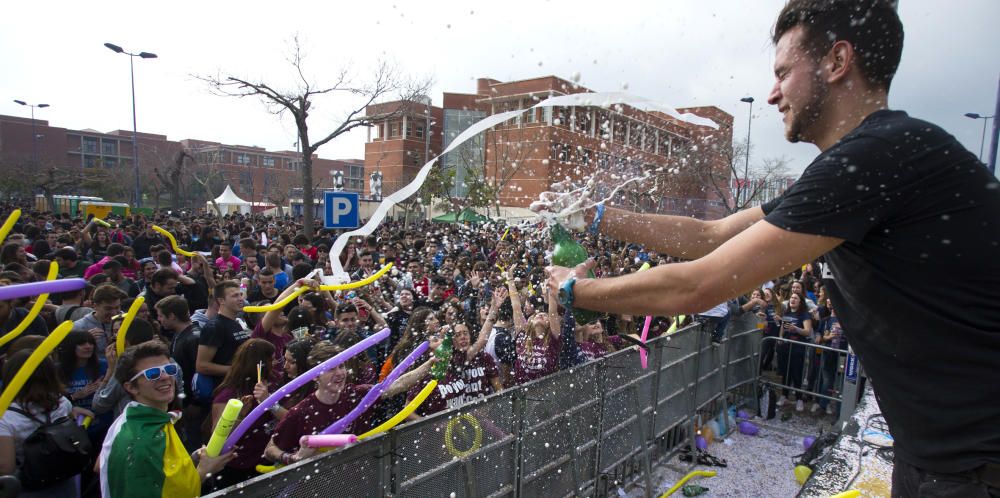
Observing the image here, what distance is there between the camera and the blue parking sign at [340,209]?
893cm

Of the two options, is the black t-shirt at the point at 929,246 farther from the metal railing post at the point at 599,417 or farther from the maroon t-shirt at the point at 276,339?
the maroon t-shirt at the point at 276,339

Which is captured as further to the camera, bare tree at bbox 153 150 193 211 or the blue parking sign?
bare tree at bbox 153 150 193 211

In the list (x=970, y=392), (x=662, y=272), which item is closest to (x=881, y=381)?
(x=970, y=392)

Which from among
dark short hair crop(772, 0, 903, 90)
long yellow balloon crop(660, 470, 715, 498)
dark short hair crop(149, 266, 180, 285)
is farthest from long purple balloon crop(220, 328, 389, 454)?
dark short hair crop(149, 266, 180, 285)

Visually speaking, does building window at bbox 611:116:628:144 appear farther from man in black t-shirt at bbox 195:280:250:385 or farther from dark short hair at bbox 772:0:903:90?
man in black t-shirt at bbox 195:280:250:385

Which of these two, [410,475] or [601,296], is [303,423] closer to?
[410,475]

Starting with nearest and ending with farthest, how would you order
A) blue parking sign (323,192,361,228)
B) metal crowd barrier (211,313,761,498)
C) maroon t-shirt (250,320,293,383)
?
metal crowd barrier (211,313,761,498) < maroon t-shirt (250,320,293,383) < blue parking sign (323,192,361,228)

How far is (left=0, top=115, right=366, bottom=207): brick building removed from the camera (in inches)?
2231

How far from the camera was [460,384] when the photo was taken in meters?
4.96

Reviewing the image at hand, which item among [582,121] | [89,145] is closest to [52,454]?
[582,121]

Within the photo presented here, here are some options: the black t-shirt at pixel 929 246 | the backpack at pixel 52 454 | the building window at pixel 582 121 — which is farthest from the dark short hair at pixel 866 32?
the backpack at pixel 52 454

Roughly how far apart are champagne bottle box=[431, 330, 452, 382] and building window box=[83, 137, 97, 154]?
94390 millimetres

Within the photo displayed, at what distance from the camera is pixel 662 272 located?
1534 mm

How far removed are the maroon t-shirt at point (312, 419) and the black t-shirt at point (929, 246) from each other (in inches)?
129
